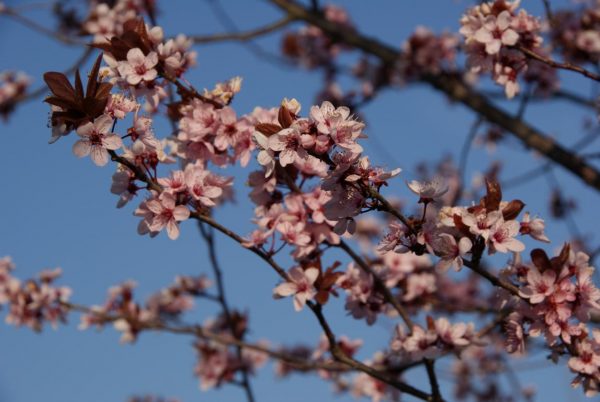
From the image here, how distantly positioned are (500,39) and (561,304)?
1.33 meters

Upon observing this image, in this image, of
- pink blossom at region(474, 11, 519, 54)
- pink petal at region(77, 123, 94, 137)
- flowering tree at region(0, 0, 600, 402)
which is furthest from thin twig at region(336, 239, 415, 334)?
pink petal at region(77, 123, 94, 137)

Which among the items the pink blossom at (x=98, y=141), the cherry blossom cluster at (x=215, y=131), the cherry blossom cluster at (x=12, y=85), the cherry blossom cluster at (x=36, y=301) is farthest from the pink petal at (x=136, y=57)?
the cherry blossom cluster at (x=12, y=85)

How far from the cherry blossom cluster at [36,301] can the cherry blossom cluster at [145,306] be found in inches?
10.5

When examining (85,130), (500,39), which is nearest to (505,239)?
(500,39)

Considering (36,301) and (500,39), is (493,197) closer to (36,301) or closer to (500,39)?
(500,39)

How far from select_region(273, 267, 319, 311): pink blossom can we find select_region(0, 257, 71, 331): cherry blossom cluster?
9.32 feet

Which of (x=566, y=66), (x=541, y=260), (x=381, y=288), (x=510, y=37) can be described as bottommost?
(x=541, y=260)

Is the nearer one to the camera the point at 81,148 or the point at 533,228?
the point at 81,148

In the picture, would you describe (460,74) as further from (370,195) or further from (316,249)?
(370,195)

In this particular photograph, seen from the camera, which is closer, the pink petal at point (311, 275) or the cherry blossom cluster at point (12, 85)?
the pink petal at point (311, 275)

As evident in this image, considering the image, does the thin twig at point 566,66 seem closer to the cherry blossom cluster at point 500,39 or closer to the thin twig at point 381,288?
the cherry blossom cluster at point 500,39

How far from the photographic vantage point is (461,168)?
4723 millimetres

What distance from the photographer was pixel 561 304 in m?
2.24

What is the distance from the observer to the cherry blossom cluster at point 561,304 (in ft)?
7.32
